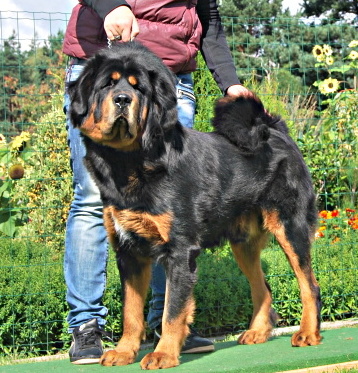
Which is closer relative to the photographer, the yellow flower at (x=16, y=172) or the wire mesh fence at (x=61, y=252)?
the wire mesh fence at (x=61, y=252)

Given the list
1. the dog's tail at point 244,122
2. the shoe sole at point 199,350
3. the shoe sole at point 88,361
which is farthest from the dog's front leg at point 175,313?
the dog's tail at point 244,122

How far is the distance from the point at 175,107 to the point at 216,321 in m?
3.16

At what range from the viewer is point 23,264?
605 cm

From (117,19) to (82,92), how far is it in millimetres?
448

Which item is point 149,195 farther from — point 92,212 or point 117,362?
point 117,362

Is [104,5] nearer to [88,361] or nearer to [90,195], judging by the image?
[90,195]

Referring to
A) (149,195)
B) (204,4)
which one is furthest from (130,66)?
(204,4)

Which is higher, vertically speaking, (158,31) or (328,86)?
(158,31)

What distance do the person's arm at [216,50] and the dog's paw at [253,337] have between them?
5.55 feet

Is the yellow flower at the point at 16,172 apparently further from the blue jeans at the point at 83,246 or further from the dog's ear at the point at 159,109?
the dog's ear at the point at 159,109

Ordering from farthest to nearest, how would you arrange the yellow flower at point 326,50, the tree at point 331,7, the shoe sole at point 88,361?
the tree at point 331,7 < the yellow flower at point 326,50 < the shoe sole at point 88,361

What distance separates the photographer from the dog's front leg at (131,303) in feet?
13.2

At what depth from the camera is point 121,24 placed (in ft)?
12.3

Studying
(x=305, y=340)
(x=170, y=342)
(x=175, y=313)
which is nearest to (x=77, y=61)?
→ (x=175, y=313)
